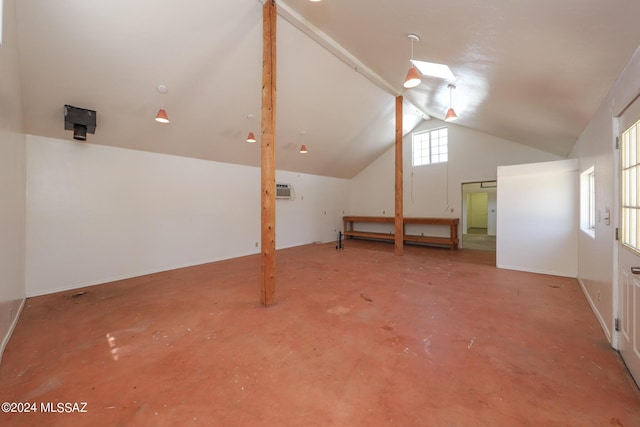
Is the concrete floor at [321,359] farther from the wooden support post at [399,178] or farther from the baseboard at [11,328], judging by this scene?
the wooden support post at [399,178]

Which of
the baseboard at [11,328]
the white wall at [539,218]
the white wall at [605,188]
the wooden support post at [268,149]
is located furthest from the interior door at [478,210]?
the baseboard at [11,328]

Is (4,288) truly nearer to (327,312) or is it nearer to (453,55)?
(327,312)

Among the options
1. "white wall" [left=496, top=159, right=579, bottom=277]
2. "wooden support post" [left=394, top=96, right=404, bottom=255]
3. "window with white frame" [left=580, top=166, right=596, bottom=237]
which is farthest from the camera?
"wooden support post" [left=394, top=96, right=404, bottom=255]

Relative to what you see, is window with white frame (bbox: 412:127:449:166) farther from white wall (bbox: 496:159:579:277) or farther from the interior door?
the interior door

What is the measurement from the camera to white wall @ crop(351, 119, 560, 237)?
6.47 metres

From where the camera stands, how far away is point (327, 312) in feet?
9.60

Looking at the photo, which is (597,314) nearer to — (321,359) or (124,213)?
(321,359)

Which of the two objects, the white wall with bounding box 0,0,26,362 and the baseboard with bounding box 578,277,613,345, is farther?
the baseboard with bounding box 578,277,613,345

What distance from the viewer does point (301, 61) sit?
4.05m

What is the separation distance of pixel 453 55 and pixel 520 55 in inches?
27.8

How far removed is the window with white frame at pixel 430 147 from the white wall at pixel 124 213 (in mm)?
5245

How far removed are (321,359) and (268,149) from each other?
2.39 m

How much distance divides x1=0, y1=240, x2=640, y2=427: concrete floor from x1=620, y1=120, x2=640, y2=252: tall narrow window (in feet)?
3.40

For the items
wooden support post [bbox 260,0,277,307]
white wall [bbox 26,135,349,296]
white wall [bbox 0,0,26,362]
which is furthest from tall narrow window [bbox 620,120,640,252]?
white wall [bbox 26,135,349,296]
